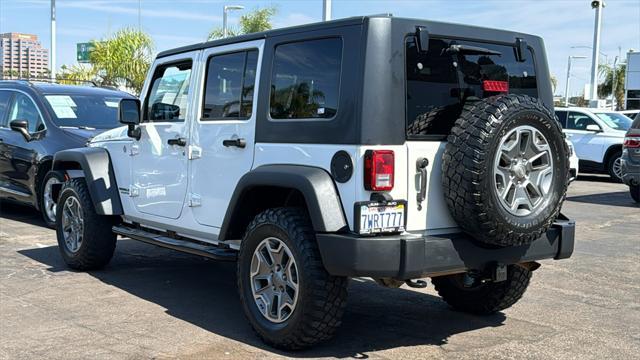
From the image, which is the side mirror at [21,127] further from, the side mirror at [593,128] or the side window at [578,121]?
the side window at [578,121]

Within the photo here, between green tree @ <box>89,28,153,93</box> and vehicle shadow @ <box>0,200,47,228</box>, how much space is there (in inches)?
649

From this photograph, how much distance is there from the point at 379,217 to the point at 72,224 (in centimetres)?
383

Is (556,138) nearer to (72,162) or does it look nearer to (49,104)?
(72,162)

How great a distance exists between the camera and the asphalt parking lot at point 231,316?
14.8 feet

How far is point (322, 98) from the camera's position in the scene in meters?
4.32

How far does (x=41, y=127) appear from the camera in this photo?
900cm

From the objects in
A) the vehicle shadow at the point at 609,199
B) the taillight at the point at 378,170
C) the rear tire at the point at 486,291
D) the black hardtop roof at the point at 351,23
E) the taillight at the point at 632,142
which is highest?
the black hardtop roof at the point at 351,23

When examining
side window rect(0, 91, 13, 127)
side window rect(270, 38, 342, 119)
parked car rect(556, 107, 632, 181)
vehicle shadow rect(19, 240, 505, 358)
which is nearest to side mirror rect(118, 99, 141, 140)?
vehicle shadow rect(19, 240, 505, 358)

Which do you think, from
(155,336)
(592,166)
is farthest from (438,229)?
Answer: (592,166)

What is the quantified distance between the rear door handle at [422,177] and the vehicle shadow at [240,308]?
1.04m

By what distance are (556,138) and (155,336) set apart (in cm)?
284

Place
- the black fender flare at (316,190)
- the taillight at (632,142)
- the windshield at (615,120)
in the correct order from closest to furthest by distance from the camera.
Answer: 1. the black fender flare at (316,190)
2. the taillight at (632,142)
3. the windshield at (615,120)

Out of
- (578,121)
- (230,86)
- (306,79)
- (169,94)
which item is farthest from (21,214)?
(578,121)

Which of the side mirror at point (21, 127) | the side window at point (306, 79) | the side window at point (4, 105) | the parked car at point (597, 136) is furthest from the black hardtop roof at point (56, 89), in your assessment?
the parked car at point (597, 136)
